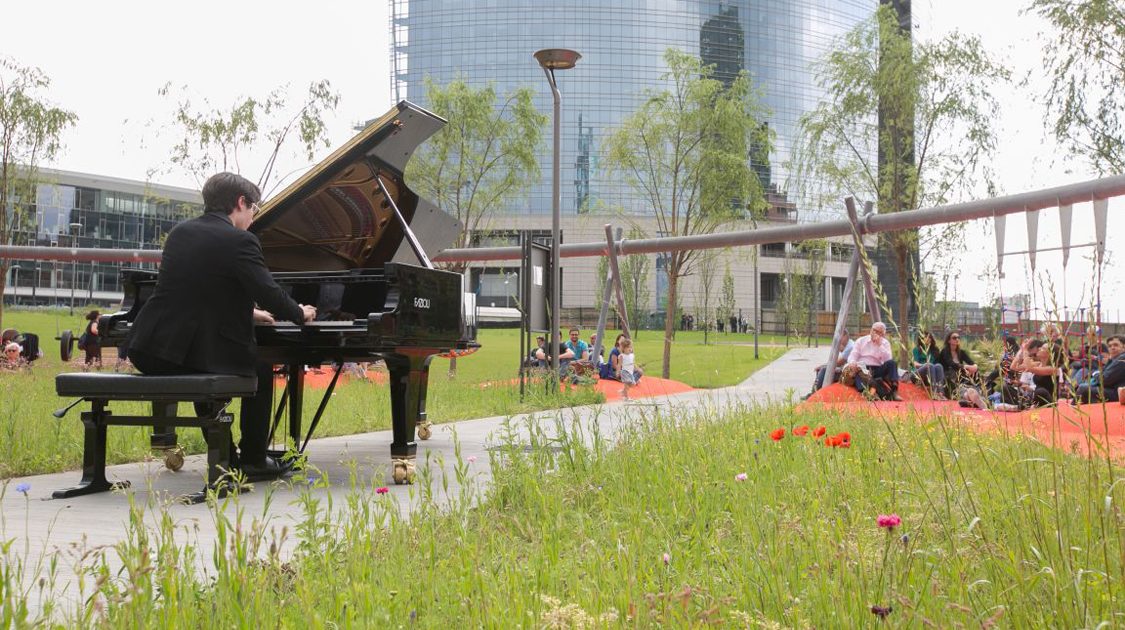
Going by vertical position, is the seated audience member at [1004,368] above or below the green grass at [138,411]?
above

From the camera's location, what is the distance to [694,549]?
3.17 m

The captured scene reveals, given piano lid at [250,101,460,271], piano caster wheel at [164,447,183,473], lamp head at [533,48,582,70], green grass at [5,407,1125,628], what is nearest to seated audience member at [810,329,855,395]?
lamp head at [533,48,582,70]

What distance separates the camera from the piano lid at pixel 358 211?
6.09 metres

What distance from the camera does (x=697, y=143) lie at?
A: 23.3 m

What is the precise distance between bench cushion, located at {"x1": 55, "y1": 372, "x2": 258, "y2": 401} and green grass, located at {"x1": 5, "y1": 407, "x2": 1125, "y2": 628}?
107 centimetres

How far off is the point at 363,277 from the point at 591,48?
8769cm

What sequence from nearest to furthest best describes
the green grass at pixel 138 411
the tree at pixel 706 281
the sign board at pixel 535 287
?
the green grass at pixel 138 411 → the sign board at pixel 535 287 → the tree at pixel 706 281

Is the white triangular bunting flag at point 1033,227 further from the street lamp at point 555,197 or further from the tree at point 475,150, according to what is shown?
the tree at point 475,150

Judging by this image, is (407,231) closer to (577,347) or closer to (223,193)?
(223,193)

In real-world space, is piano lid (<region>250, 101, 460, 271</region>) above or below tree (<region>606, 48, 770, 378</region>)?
below

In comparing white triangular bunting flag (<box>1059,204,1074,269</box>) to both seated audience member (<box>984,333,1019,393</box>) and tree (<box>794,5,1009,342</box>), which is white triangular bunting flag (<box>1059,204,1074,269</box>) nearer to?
seated audience member (<box>984,333,1019,393</box>)

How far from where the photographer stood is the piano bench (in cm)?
474

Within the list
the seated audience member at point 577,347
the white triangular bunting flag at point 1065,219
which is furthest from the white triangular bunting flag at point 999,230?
the seated audience member at point 577,347

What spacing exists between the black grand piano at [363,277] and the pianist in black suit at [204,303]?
0.49 meters
